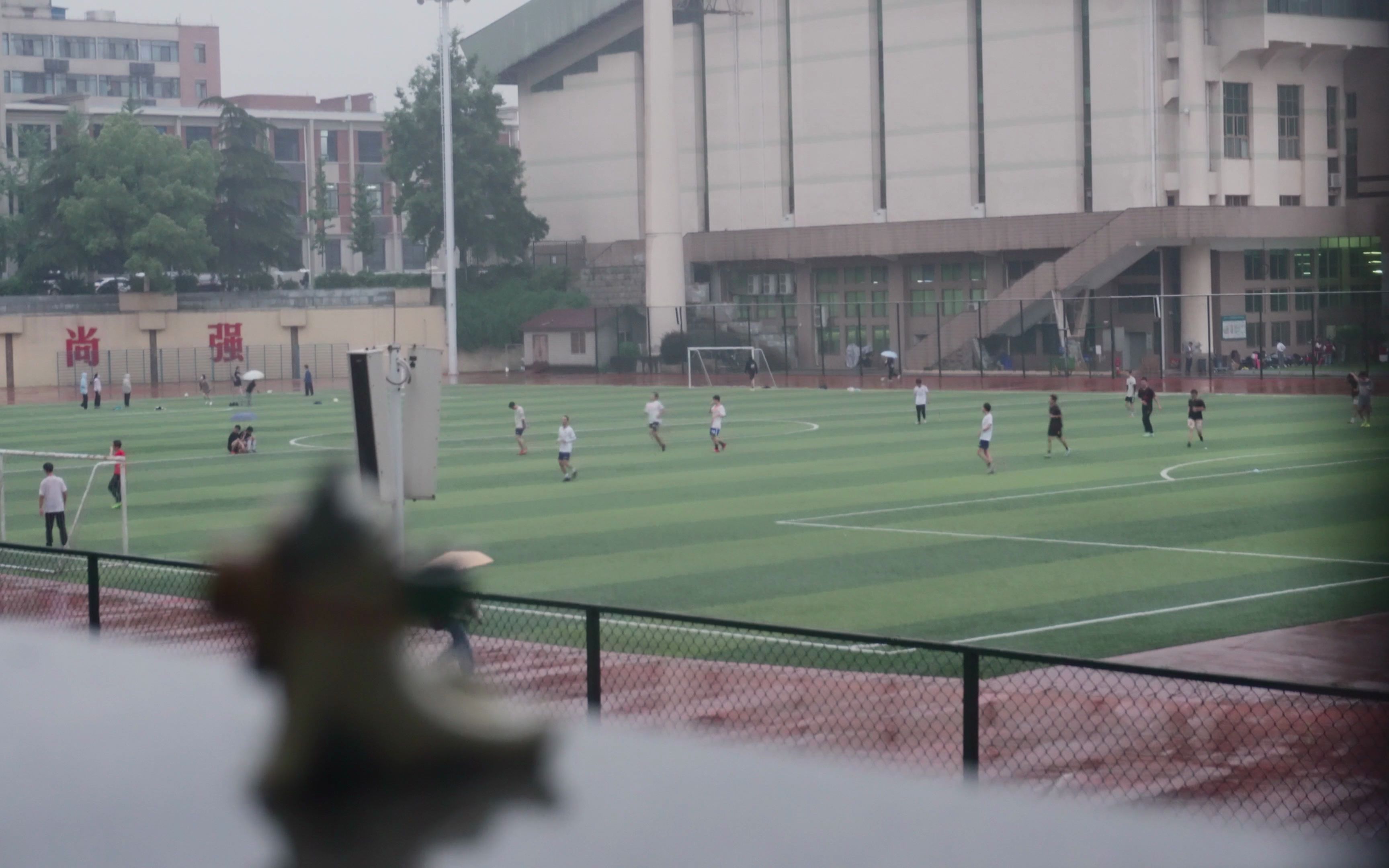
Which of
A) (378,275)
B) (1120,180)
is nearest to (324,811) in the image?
(1120,180)

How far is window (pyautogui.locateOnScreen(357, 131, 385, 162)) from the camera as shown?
12888cm

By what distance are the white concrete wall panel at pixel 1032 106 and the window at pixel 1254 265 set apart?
7.36 meters

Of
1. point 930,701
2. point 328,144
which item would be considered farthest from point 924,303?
point 930,701

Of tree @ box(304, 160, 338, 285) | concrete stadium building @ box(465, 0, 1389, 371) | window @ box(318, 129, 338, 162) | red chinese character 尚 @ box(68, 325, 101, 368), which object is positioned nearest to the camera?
concrete stadium building @ box(465, 0, 1389, 371)

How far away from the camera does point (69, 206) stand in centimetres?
8850

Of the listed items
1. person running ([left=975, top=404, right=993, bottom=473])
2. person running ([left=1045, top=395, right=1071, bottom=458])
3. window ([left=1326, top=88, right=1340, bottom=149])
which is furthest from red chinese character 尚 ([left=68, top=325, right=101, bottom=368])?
person running ([left=975, top=404, right=993, bottom=473])

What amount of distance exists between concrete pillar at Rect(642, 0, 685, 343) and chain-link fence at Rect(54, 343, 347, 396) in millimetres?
15307

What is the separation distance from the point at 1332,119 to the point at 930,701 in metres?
66.3

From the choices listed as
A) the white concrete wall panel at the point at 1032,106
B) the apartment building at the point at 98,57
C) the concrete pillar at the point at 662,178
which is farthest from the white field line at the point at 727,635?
the apartment building at the point at 98,57

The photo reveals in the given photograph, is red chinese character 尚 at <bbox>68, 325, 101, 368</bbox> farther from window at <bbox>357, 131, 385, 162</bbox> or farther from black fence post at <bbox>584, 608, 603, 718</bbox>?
black fence post at <bbox>584, 608, 603, 718</bbox>

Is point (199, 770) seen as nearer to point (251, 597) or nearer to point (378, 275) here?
point (251, 597)

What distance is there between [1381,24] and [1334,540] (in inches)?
854

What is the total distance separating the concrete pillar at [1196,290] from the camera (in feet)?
239

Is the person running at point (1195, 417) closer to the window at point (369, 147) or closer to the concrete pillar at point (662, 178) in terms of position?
the concrete pillar at point (662, 178)
